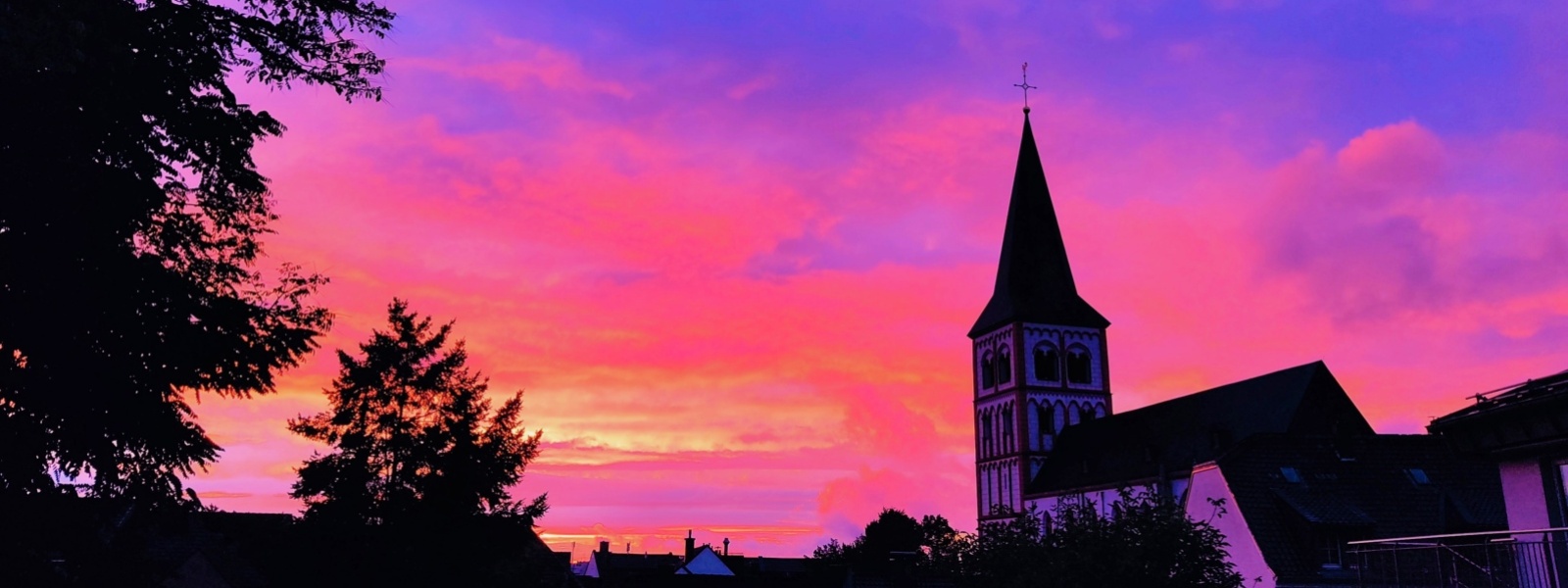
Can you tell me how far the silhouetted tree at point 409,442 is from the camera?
2858 centimetres

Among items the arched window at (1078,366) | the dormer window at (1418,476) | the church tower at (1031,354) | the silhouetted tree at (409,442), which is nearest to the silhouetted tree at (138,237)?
the silhouetted tree at (409,442)

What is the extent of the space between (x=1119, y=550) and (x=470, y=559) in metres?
15.9

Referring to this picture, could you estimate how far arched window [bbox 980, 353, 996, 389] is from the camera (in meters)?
95.9

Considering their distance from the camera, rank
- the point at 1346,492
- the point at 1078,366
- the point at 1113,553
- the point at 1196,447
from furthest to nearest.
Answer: the point at 1078,366 → the point at 1196,447 → the point at 1346,492 → the point at 1113,553

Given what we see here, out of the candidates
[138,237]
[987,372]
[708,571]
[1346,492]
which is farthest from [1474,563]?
[708,571]

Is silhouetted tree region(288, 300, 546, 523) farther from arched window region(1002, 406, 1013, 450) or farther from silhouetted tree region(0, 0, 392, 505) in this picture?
arched window region(1002, 406, 1013, 450)

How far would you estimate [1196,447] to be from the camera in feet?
233

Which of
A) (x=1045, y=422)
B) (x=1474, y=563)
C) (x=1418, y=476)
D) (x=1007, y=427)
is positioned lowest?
(x=1474, y=563)

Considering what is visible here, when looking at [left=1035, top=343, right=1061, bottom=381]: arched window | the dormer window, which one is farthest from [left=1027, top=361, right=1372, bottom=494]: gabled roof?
the dormer window

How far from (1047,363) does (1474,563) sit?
257ft

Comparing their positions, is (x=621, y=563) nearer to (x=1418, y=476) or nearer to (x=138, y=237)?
(x=1418, y=476)

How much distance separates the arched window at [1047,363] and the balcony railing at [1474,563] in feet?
249

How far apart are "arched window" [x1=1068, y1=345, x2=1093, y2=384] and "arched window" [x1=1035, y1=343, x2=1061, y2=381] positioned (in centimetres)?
123

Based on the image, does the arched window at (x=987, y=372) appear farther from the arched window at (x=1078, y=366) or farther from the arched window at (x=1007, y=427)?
the arched window at (x=1078, y=366)
